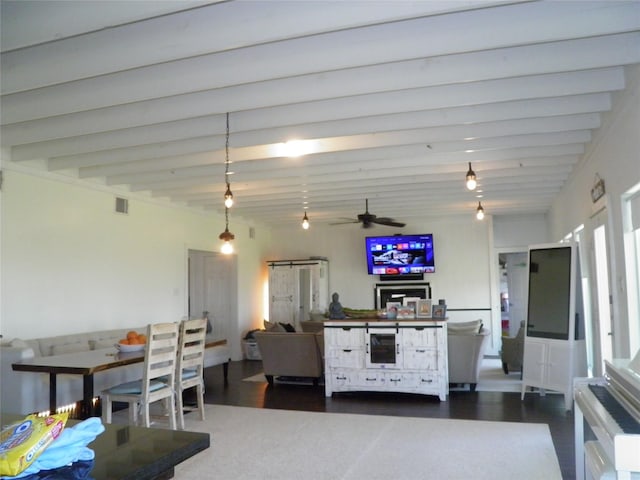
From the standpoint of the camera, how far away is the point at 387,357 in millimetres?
6164

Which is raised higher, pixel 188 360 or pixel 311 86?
pixel 311 86

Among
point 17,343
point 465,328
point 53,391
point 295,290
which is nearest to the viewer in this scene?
point 53,391

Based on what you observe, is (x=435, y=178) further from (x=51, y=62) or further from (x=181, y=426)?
(x=51, y=62)

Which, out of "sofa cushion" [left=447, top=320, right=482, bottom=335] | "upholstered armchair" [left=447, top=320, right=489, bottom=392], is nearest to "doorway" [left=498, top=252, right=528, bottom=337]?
"sofa cushion" [left=447, top=320, right=482, bottom=335]

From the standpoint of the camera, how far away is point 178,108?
4062mm

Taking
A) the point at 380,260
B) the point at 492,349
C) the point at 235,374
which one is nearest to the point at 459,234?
the point at 380,260

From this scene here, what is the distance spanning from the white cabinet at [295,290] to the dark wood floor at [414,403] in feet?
11.1

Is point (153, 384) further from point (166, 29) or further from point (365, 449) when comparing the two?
point (166, 29)

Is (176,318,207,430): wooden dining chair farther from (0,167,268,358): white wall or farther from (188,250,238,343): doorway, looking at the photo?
(188,250,238,343): doorway

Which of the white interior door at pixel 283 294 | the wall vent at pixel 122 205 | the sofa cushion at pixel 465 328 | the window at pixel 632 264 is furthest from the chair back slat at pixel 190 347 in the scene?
the white interior door at pixel 283 294

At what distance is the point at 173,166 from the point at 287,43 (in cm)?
301

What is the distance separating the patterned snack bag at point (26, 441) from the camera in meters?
1.14

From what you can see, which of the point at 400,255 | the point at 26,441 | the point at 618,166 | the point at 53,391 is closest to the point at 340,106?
the point at 618,166

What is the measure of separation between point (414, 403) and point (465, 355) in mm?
1020
